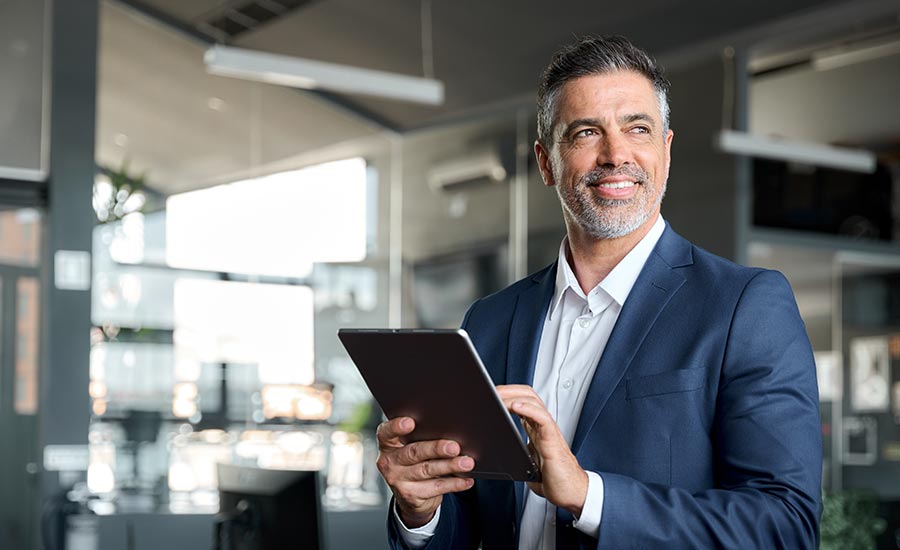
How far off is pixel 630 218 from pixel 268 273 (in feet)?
20.2

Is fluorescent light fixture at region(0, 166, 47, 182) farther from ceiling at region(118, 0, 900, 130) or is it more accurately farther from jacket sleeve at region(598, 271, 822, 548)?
jacket sleeve at region(598, 271, 822, 548)

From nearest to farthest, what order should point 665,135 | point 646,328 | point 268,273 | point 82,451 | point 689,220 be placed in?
point 646,328
point 665,135
point 82,451
point 689,220
point 268,273

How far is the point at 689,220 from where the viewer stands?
23.6ft

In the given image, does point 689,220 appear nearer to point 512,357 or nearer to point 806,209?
point 806,209

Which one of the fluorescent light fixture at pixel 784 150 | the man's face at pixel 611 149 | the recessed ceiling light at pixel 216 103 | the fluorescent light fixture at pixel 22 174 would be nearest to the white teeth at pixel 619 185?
the man's face at pixel 611 149

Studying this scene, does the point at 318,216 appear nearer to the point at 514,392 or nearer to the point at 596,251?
the point at 596,251

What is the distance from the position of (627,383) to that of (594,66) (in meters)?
0.48

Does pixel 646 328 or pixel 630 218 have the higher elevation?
pixel 630 218

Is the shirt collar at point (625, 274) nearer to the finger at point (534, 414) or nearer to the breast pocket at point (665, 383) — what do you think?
the breast pocket at point (665, 383)

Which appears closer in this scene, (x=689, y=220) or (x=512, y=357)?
(x=512, y=357)

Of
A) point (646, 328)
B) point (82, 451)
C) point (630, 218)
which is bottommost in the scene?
point (82, 451)

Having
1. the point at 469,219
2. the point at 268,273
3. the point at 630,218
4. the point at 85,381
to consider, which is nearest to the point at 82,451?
the point at 85,381

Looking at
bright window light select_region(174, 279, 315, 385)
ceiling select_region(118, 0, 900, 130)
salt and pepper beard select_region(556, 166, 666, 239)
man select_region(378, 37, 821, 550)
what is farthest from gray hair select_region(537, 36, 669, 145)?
bright window light select_region(174, 279, 315, 385)

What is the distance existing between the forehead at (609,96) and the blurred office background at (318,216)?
4.05 meters
